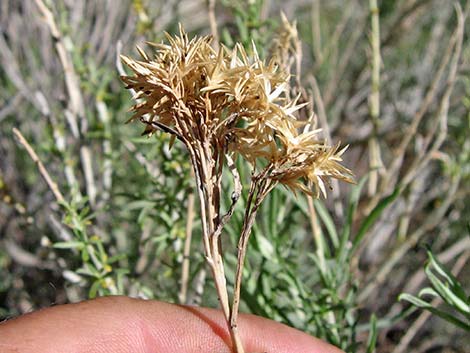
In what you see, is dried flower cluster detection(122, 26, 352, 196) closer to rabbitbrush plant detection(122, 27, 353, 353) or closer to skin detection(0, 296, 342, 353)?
rabbitbrush plant detection(122, 27, 353, 353)

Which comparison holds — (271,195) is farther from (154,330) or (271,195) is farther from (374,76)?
(374,76)

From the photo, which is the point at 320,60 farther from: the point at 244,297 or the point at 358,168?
the point at 244,297

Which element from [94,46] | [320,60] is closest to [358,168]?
[320,60]

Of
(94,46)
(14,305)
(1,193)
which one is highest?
(94,46)

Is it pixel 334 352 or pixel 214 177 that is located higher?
pixel 214 177

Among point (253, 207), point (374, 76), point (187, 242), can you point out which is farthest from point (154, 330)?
point (374, 76)

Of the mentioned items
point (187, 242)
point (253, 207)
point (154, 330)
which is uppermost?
point (253, 207)
